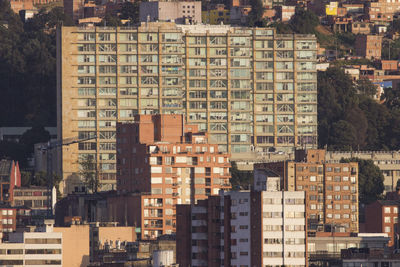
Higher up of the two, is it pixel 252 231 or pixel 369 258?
pixel 252 231

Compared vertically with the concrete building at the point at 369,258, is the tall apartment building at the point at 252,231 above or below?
above

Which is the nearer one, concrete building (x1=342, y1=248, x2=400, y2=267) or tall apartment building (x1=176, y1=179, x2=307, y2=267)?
tall apartment building (x1=176, y1=179, x2=307, y2=267)

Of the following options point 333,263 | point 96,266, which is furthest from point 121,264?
point 333,263

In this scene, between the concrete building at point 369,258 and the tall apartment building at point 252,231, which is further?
the concrete building at point 369,258

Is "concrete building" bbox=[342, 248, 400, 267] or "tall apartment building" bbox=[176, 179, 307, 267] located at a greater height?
"tall apartment building" bbox=[176, 179, 307, 267]

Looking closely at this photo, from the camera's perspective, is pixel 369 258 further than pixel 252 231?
Result: Yes

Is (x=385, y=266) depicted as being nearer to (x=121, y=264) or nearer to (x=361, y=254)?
(x=361, y=254)

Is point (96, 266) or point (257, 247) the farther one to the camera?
point (96, 266)
